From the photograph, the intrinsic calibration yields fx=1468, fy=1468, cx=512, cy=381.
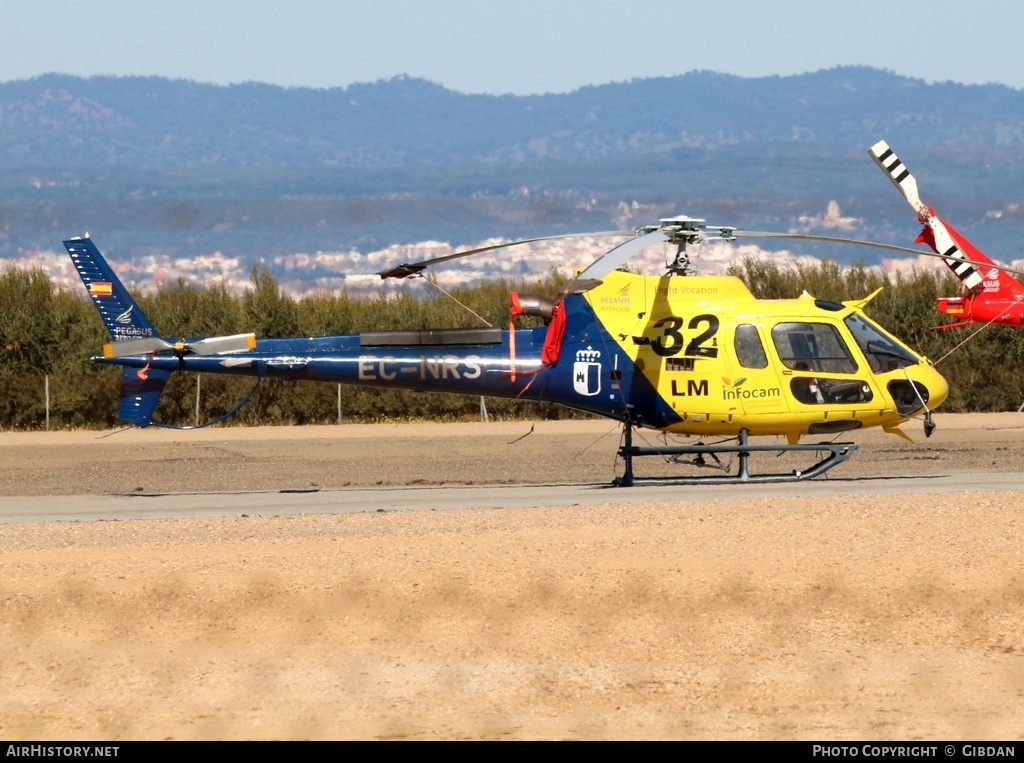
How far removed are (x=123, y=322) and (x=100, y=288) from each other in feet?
1.64

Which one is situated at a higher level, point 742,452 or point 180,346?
point 180,346

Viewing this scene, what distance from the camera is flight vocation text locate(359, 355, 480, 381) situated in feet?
59.4

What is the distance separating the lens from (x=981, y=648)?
10055mm

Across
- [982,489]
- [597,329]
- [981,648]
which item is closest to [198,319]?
[597,329]

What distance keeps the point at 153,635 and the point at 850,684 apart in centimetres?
482

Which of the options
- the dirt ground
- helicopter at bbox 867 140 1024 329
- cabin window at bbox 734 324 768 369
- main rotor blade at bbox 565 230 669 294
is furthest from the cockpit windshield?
helicopter at bbox 867 140 1024 329

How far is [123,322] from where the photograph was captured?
59.3 feet

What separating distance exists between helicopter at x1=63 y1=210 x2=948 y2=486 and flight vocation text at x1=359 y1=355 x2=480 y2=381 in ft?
0.06

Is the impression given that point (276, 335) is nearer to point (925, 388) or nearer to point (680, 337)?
point (680, 337)

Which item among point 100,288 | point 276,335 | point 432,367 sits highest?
point 100,288

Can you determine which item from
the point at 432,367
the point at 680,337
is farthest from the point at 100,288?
the point at 680,337

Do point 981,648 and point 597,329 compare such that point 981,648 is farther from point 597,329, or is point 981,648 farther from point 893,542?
point 597,329

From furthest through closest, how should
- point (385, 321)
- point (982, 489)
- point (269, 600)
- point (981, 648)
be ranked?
point (385, 321) → point (982, 489) → point (269, 600) → point (981, 648)

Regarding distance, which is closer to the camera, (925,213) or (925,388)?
(925,388)
